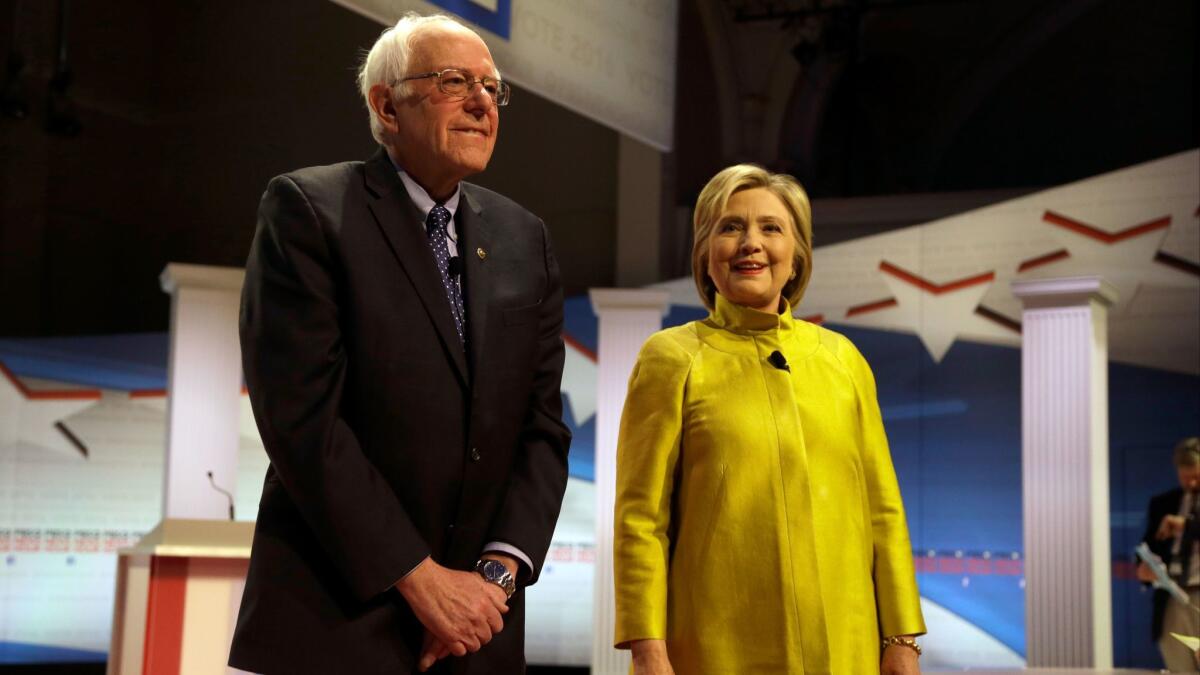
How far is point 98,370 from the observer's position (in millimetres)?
9531

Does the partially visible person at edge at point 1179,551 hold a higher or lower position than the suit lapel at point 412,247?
lower

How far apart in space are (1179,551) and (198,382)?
16.0 feet

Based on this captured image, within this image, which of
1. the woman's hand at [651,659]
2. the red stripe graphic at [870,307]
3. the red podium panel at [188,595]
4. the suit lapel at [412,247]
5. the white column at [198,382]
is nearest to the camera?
the suit lapel at [412,247]

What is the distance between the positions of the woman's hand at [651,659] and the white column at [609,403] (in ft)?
18.4

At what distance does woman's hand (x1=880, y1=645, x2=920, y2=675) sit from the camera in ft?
6.81

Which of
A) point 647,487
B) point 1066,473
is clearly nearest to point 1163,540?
point 1066,473

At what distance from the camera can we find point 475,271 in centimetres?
171

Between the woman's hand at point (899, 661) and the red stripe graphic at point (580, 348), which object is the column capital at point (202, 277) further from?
the woman's hand at point (899, 661)

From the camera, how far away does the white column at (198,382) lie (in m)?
6.92

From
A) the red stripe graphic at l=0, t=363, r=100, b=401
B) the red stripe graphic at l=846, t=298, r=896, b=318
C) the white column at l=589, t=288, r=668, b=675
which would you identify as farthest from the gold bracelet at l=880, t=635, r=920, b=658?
the red stripe graphic at l=0, t=363, r=100, b=401

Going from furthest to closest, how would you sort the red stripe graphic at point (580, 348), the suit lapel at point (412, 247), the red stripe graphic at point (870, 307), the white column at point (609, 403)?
the red stripe graphic at point (580, 348)
the red stripe graphic at point (870, 307)
the white column at point (609, 403)
the suit lapel at point (412, 247)

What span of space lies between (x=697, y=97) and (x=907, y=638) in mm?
9417

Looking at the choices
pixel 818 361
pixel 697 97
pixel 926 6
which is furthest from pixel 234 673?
pixel 926 6

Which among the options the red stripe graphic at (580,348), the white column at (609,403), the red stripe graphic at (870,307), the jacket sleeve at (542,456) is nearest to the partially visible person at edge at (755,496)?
the jacket sleeve at (542,456)
